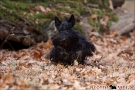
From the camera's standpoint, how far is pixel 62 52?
24.4ft

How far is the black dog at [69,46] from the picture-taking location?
7.12 meters

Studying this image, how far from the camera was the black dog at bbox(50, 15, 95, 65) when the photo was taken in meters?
7.12

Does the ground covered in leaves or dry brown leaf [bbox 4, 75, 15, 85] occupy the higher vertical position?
dry brown leaf [bbox 4, 75, 15, 85]

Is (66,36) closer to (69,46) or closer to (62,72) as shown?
(69,46)

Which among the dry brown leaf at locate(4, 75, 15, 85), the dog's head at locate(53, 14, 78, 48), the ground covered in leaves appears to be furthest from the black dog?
the dry brown leaf at locate(4, 75, 15, 85)

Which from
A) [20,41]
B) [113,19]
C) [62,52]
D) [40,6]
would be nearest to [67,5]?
[40,6]

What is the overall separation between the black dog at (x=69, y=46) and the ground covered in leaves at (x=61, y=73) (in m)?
0.25

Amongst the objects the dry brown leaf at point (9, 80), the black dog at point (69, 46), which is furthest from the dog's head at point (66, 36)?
the dry brown leaf at point (9, 80)

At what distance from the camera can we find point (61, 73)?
6.17m

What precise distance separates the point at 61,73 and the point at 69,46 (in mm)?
1214

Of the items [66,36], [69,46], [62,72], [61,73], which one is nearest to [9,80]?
[61,73]

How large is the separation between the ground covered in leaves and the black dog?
25 centimetres

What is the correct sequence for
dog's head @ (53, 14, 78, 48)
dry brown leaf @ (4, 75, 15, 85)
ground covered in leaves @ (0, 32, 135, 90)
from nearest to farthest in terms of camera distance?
dry brown leaf @ (4, 75, 15, 85), ground covered in leaves @ (0, 32, 135, 90), dog's head @ (53, 14, 78, 48)

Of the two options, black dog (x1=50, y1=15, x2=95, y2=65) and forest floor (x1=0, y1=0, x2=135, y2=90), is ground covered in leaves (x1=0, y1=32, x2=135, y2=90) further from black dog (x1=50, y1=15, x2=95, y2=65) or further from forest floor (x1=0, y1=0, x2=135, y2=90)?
black dog (x1=50, y1=15, x2=95, y2=65)
